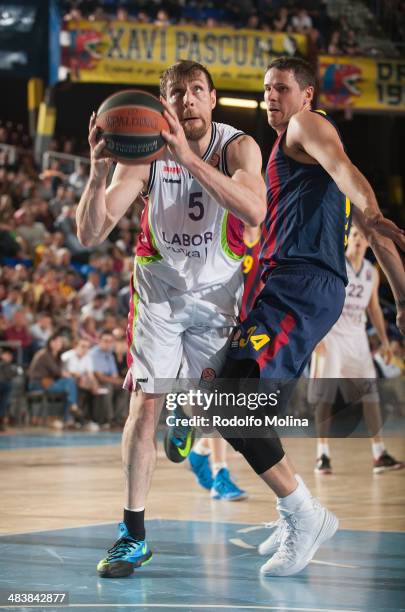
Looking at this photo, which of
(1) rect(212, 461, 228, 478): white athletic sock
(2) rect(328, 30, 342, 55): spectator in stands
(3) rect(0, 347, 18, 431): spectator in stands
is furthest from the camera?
(2) rect(328, 30, 342, 55): spectator in stands

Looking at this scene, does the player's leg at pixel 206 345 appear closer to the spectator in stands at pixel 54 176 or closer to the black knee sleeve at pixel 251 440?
the black knee sleeve at pixel 251 440

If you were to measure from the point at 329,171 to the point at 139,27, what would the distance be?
14236 mm

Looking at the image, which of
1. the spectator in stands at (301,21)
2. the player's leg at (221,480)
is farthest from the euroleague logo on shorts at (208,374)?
the spectator in stands at (301,21)

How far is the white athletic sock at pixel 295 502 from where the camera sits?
14.9 ft

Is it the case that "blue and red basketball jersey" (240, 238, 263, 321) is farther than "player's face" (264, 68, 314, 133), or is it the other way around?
"blue and red basketball jersey" (240, 238, 263, 321)

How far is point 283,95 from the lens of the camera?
4.82m

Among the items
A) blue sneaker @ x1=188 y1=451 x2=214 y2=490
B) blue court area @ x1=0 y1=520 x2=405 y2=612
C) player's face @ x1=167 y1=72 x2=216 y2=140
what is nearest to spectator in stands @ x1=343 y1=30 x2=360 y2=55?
blue sneaker @ x1=188 y1=451 x2=214 y2=490

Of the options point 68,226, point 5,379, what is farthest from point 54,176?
point 5,379

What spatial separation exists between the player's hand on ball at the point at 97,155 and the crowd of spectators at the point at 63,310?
8.86 meters

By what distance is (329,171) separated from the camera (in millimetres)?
4172

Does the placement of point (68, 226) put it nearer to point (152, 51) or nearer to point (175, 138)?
point (152, 51)

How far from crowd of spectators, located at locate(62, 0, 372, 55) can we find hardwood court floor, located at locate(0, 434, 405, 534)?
10.6 m

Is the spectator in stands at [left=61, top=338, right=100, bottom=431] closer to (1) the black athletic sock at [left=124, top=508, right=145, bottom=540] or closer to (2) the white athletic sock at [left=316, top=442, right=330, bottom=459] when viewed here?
(2) the white athletic sock at [left=316, top=442, right=330, bottom=459]

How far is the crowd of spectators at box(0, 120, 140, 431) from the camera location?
1341 centimetres
